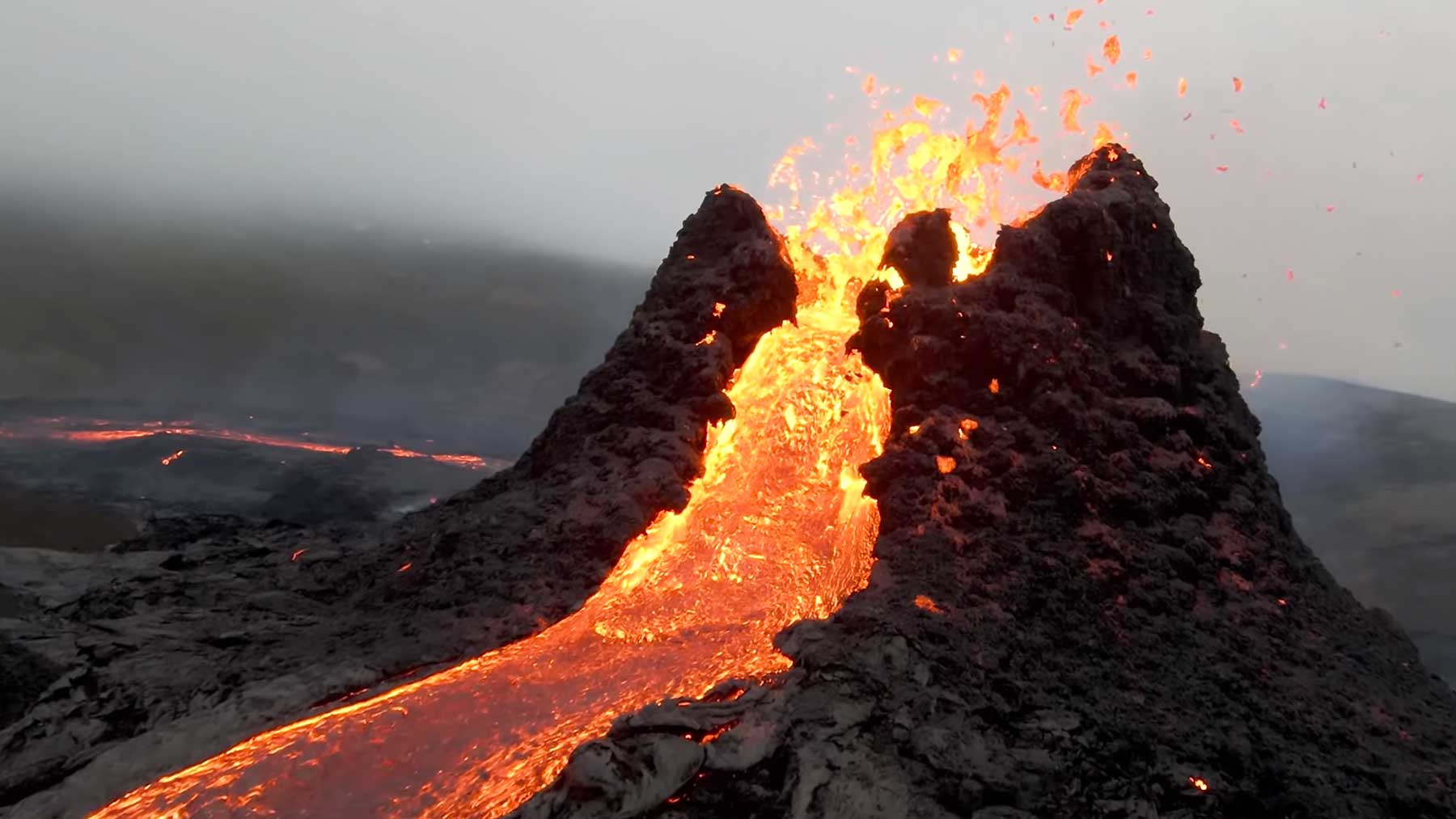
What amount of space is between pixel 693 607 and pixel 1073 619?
3.73 metres

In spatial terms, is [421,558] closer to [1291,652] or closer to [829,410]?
[829,410]

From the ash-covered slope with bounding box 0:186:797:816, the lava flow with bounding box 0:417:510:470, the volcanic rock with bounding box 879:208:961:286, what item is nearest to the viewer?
the ash-covered slope with bounding box 0:186:797:816

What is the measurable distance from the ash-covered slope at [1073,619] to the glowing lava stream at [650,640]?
691 millimetres

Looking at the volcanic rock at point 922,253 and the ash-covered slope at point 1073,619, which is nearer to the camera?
the ash-covered slope at point 1073,619

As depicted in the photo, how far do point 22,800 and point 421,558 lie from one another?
4399 mm

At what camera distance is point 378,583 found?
10.6 metres

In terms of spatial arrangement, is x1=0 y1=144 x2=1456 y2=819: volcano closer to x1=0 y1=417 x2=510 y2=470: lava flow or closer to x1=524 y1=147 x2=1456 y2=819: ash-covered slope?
x1=524 y1=147 x2=1456 y2=819: ash-covered slope

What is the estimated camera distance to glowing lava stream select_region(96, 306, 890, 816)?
6.39 metres

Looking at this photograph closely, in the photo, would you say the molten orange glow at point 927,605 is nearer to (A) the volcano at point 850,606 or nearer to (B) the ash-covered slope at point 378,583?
(A) the volcano at point 850,606

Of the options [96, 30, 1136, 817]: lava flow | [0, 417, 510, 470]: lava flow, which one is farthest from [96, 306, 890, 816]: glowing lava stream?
[0, 417, 510, 470]: lava flow

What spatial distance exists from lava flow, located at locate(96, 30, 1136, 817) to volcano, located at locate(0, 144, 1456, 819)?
0.14 ft

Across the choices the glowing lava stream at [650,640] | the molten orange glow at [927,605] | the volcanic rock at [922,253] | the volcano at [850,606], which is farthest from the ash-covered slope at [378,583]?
the molten orange glow at [927,605]

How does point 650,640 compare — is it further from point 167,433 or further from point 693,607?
point 167,433

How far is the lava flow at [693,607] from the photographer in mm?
6434
